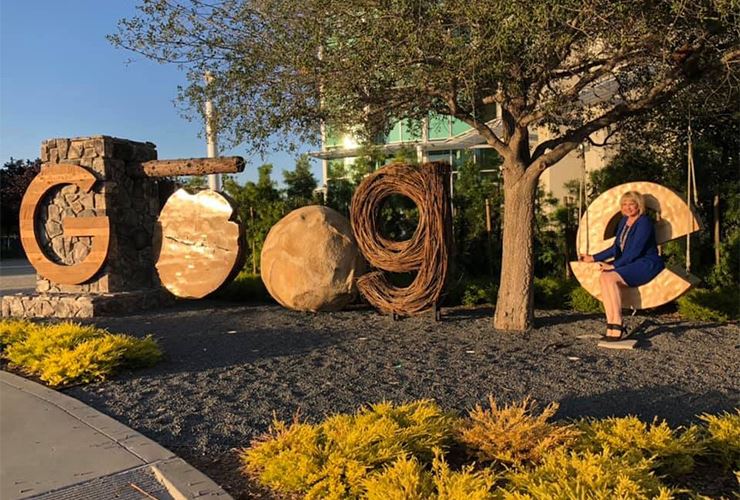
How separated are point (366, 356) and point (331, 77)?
10.3 ft

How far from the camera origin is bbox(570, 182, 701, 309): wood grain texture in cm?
719

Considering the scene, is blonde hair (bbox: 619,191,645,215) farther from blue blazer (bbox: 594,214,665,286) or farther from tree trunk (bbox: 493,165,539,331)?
tree trunk (bbox: 493,165,539,331)

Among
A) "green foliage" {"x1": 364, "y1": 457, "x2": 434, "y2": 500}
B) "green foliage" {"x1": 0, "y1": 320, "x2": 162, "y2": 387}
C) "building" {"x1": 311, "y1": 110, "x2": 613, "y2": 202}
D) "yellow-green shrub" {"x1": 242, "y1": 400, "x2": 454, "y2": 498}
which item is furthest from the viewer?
"building" {"x1": 311, "y1": 110, "x2": 613, "y2": 202}

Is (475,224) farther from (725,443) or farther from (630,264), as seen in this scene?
(725,443)

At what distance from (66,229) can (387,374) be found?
7287 mm

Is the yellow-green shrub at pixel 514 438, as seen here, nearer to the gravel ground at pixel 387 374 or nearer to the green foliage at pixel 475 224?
the gravel ground at pixel 387 374

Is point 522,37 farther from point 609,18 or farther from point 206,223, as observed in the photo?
point 206,223

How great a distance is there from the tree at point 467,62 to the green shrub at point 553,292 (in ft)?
6.45

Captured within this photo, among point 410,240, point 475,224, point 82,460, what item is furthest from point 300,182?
point 82,460

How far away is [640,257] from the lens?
7207mm

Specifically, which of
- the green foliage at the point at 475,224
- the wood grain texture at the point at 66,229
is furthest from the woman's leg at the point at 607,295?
the wood grain texture at the point at 66,229

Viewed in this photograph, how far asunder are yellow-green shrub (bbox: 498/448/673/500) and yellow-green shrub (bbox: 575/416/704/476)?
0.57 ft

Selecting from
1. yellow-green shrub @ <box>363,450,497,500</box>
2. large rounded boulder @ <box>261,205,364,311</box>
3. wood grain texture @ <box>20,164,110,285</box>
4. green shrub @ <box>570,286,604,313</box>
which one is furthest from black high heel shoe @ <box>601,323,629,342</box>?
wood grain texture @ <box>20,164,110,285</box>

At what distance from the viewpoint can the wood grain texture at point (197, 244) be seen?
1014 centimetres
